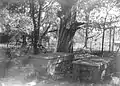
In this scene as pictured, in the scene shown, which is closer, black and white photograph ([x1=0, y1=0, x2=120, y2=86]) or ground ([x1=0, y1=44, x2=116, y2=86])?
ground ([x1=0, y1=44, x2=116, y2=86])

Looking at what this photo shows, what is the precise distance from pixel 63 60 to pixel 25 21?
4.36m

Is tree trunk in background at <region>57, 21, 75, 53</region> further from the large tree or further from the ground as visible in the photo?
the ground

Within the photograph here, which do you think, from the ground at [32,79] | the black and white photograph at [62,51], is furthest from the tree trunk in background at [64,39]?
the ground at [32,79]

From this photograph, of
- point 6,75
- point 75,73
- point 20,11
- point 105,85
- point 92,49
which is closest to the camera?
point 105,85

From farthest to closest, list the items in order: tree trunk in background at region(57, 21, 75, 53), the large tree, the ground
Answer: tree trunk in background at region(57, 21, 75, 53) < the large tree < the ground

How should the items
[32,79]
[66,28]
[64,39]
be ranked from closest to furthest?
[32,79]
[66,28]
[64,39]

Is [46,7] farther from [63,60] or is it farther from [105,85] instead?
[105,85]

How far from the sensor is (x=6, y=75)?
18.0ft

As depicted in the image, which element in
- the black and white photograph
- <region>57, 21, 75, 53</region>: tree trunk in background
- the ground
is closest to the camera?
the ground

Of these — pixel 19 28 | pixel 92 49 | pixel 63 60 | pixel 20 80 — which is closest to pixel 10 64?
pixel 20 80

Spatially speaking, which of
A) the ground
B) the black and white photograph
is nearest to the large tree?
the black and white photograph

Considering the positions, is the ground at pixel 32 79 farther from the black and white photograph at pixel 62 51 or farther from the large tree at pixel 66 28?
the large tree at pixel 66 28

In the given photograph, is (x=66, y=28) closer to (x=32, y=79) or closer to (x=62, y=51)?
(x=62, y=51)

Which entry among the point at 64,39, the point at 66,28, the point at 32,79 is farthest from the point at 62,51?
the point at 32,79
